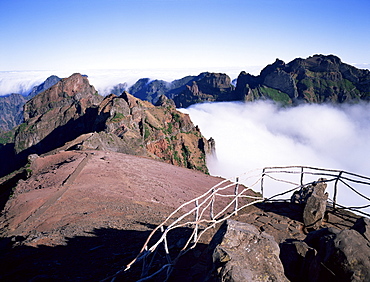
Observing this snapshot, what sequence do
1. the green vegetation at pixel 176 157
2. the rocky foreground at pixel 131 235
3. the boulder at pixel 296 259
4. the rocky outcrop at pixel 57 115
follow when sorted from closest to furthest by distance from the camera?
the rocky foreground at pixel 131 235
the boulder at pixel 296 259
the green vegetation at pixel 176 157
the rocky outcrop at pixel 57 115

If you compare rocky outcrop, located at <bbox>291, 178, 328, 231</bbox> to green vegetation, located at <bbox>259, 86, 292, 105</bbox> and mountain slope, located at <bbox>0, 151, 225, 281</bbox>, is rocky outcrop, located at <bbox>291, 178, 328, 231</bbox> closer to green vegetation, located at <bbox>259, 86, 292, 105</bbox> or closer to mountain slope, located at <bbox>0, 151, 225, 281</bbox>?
mountain slope, located at <bbox>0, 151, 225, 281</bbox>

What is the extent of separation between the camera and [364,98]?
15662 cm

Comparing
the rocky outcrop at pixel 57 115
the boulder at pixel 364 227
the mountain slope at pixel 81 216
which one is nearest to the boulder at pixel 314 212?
the boulder at pixel 364 227

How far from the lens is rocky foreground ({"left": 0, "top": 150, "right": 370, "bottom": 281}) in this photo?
4.22m

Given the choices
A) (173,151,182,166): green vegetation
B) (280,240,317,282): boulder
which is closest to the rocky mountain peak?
(173,151,182,166): green vegetation

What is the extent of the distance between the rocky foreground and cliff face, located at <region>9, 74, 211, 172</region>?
1112 centimetres

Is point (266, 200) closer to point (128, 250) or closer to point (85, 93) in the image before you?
point (128, 250)

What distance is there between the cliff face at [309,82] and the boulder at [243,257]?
173m

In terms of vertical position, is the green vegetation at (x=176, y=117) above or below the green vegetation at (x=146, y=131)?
above

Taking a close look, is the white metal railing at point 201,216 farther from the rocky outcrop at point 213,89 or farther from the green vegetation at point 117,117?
the rocky outcrop at point 213,89

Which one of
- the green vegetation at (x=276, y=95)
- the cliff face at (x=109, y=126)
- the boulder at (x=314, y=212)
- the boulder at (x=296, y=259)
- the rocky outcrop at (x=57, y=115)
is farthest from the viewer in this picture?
the green vegetation at (x=276, y=95)

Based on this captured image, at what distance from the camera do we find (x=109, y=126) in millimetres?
43000

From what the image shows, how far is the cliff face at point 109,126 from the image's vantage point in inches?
1625

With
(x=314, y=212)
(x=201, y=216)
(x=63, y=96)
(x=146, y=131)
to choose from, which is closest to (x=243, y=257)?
(x=314, y=212)
